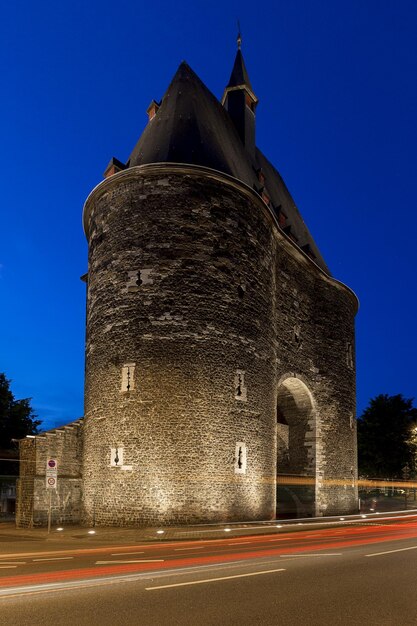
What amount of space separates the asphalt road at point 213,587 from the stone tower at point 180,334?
8076 millimetres

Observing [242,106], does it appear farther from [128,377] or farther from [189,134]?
[128,377]

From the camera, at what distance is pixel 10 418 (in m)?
35.5

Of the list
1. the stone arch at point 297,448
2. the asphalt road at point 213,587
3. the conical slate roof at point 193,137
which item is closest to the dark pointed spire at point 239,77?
the conical slate roof at point 193,137

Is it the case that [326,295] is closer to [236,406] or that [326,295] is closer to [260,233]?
[260,233]

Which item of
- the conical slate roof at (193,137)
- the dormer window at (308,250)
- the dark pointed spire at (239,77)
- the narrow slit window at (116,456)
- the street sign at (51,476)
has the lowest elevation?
the street sign at (51,476)

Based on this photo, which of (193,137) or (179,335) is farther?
(193,137)

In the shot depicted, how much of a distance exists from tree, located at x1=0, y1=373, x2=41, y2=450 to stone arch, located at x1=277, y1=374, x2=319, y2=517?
14146mm

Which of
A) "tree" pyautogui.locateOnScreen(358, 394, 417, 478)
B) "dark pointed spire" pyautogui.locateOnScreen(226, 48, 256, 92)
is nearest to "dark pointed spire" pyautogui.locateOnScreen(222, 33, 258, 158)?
"dark pointed spire" pyautogui.locateOnScreen(226, 48, 256, 92)

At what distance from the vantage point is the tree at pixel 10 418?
34969 mm

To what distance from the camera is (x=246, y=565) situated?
417 inches

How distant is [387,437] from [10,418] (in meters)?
31.0

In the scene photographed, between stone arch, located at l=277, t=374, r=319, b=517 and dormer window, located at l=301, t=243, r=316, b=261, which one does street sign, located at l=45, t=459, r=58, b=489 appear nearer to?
Answer: stone arch, located at l=277, t=374, r=319, b=517

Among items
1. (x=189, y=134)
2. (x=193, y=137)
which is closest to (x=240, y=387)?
(x=193, y=137)

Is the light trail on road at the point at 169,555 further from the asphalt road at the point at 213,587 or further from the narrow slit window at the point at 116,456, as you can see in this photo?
the narrow slit window at the point at 116,456
